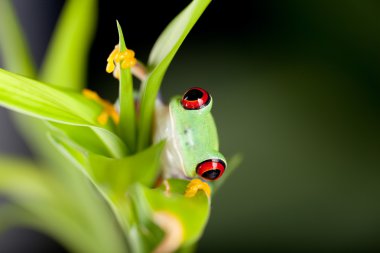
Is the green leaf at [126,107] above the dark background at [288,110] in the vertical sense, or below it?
below

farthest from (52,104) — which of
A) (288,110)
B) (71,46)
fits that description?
(288,110)

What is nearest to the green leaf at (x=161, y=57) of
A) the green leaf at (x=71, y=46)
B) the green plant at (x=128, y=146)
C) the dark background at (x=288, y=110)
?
the green plant at (x=128, y=146)

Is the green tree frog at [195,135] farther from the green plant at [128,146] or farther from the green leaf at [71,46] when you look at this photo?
the green leaf at [71,46]

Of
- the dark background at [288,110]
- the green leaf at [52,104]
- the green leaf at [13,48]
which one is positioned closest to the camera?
the green leaf at [52,104]

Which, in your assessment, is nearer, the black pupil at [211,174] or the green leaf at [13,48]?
the black pupil at [211,174]

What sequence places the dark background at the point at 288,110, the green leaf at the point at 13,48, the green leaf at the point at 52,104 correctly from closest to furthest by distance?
the green leaf at the point at 52,104 → the green leaf at the point at 13,48 → the dark background at the point at 288,110

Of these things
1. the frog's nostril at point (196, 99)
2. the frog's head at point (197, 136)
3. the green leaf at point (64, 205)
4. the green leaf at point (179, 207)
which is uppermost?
the green leaf at point (64, 205)

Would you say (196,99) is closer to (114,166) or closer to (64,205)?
(114,166)

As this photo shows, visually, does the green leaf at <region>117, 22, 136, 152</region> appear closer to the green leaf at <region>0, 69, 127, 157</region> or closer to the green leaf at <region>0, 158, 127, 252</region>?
the green leaf at <region>0, 69, 127, 157</region>

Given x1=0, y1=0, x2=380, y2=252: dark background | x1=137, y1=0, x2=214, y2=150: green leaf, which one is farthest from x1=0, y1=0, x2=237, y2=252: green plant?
x1=0, y1=0, x2=380, y2=252: dark background
